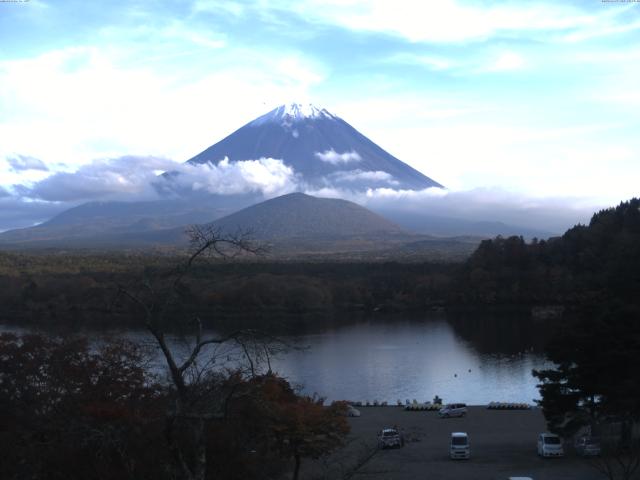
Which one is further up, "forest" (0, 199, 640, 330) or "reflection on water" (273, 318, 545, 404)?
"forest" (0, 199, 640, 330)

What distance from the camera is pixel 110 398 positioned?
6641mm

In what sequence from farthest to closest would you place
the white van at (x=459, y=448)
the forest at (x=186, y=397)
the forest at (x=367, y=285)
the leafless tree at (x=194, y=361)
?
the forest at (x=367, y=285)
the white van at (x=459, y=448)
the forest at (x=186, y=397)
the leafless tree at (x=194, y=361)

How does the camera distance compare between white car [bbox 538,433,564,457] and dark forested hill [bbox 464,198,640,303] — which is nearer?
white car [bbox 538,433,564,457]

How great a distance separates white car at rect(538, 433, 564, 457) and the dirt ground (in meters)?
0.09

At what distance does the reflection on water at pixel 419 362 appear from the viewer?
596 inches

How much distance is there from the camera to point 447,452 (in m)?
9.34

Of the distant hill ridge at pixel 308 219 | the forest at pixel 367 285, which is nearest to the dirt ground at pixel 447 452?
the forest at pixel 367 285

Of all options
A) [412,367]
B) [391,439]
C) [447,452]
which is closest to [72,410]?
[391,439]

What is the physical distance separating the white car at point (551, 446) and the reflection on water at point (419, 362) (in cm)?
394

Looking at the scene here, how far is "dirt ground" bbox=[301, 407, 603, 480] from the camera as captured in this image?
25.7 ft

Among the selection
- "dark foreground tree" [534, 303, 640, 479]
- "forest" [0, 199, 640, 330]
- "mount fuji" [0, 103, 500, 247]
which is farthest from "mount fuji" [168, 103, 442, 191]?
"dark foreground tree" [534, 303, 640, 479]

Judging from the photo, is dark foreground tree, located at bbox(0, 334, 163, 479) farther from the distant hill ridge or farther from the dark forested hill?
the distant hill ridge

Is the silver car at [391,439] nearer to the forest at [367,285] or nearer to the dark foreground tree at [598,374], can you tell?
the dark foreground tree at [598,374]

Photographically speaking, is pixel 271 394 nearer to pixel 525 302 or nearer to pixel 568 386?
pixel 568 386
